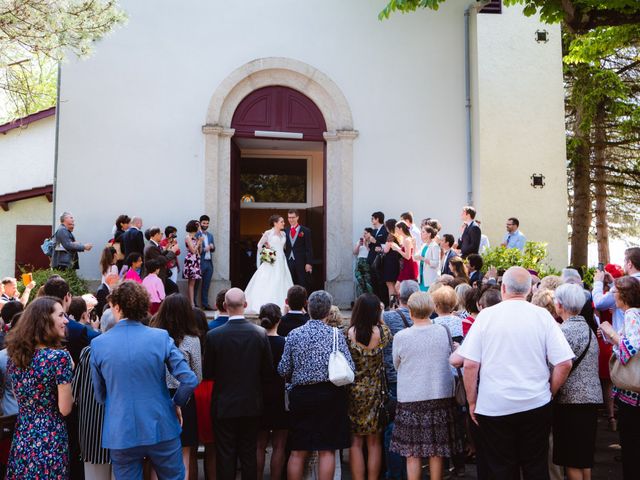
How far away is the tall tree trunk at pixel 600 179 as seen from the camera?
18.3m

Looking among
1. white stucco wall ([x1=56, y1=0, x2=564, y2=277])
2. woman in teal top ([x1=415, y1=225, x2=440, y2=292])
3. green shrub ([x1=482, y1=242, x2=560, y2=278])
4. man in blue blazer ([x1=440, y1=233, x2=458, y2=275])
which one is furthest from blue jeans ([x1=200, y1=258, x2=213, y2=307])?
green shrub ([x1=482, y1=242, x2=560, y2=278])

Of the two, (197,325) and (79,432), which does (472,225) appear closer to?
(197,325)

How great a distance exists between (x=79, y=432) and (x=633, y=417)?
4.41 m

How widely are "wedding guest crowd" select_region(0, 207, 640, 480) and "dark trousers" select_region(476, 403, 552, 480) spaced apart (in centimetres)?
1

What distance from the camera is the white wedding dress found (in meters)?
10.8

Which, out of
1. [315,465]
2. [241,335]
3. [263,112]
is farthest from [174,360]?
[263,112]

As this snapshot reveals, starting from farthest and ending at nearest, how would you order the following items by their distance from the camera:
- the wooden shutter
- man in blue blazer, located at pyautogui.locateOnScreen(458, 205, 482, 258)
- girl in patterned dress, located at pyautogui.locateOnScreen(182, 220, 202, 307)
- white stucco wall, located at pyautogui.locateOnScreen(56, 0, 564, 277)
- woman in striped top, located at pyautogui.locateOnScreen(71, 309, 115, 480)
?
the wooden shutter, white stucco wall, located at pyautogui.locateOnScreen(56, 0, 564, 277), girl in patterned dress, located at pyautogui.locateOnScreen(182, 220, 202, 307), man in blue blazer, located at pyautogui.locateOnScreen(458, 205, 482, 258), woman in striped top, located at pyautogui.locateOnScreen(71, 309, 115, 480)

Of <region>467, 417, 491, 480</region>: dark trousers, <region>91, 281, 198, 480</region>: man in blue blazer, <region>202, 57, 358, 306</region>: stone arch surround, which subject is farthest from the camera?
<region>202, 57, 358, 306</region>: stone arch surround

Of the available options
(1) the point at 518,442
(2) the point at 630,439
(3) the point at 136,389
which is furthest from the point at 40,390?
(2) the point at 630,439

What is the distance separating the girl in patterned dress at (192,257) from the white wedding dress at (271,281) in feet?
3.62

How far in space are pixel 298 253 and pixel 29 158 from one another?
9.97 meters

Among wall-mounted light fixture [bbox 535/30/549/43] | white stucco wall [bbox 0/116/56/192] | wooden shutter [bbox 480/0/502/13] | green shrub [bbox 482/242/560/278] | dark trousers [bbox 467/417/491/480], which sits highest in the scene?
wooden shutter [bbox 480/0/502/13]

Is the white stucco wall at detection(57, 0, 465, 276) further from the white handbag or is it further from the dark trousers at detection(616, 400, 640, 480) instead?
the dark trousers at detection(616, 400, 640, 480)

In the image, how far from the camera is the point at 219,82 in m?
12.2
